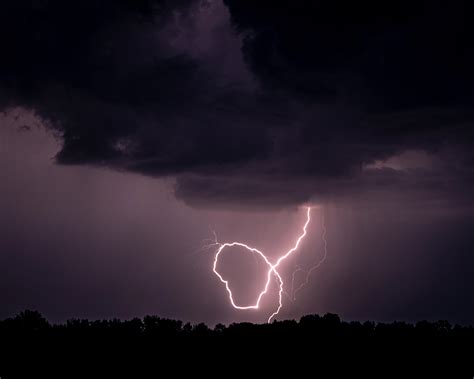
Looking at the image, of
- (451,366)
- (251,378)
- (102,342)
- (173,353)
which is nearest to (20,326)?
(102,342)

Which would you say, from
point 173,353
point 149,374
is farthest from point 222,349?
point 149,374

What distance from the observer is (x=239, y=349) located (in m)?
67.8

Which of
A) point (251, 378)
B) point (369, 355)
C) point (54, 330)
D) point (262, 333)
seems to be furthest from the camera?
point (54, 330)

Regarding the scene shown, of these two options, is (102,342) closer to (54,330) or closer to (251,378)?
(54,330)

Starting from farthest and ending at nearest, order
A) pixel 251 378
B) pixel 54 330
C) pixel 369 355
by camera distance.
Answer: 1. pixel 54 330
2. pixel 369 355
3. pixel 251 378

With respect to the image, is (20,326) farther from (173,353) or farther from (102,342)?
(173,353)

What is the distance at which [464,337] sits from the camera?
7219 centimetres

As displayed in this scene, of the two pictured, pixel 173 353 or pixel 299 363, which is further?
pixel 173 353

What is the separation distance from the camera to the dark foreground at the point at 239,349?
6281cm

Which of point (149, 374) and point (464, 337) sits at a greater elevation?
point (464, 337)

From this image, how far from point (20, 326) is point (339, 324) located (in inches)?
1035

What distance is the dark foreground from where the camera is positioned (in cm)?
6281

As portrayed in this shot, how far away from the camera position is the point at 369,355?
2579 inches

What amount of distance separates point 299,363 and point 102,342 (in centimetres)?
1673
